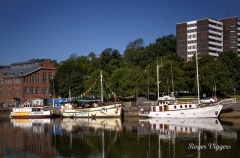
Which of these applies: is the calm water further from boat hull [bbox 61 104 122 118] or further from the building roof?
the building roof

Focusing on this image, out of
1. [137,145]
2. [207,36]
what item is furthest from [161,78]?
[207,36]

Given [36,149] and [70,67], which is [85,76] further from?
[36,149]

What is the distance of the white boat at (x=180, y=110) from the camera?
6006cm

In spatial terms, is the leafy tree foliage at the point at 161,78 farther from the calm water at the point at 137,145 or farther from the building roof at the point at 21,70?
the calm water at the point at 137,145

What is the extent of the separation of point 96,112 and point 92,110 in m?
1.16

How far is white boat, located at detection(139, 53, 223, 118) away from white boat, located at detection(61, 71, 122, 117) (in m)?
6.75

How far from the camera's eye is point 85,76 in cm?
11594

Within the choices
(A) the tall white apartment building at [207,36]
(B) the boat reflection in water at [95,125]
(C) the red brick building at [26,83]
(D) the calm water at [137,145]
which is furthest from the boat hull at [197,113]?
(A) the tall white apartment building at [207,36]

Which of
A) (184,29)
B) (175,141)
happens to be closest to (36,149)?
(175,141)

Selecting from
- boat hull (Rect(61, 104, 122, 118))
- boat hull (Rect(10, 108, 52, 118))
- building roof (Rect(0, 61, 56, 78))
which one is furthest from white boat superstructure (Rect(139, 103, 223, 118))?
building roof (Rect(0, 61, 56, 78))

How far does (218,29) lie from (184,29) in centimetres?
1671

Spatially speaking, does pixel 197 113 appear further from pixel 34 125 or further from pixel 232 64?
pixel 232 64

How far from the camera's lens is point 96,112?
7319 cm

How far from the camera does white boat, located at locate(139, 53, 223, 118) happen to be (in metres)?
60.1
